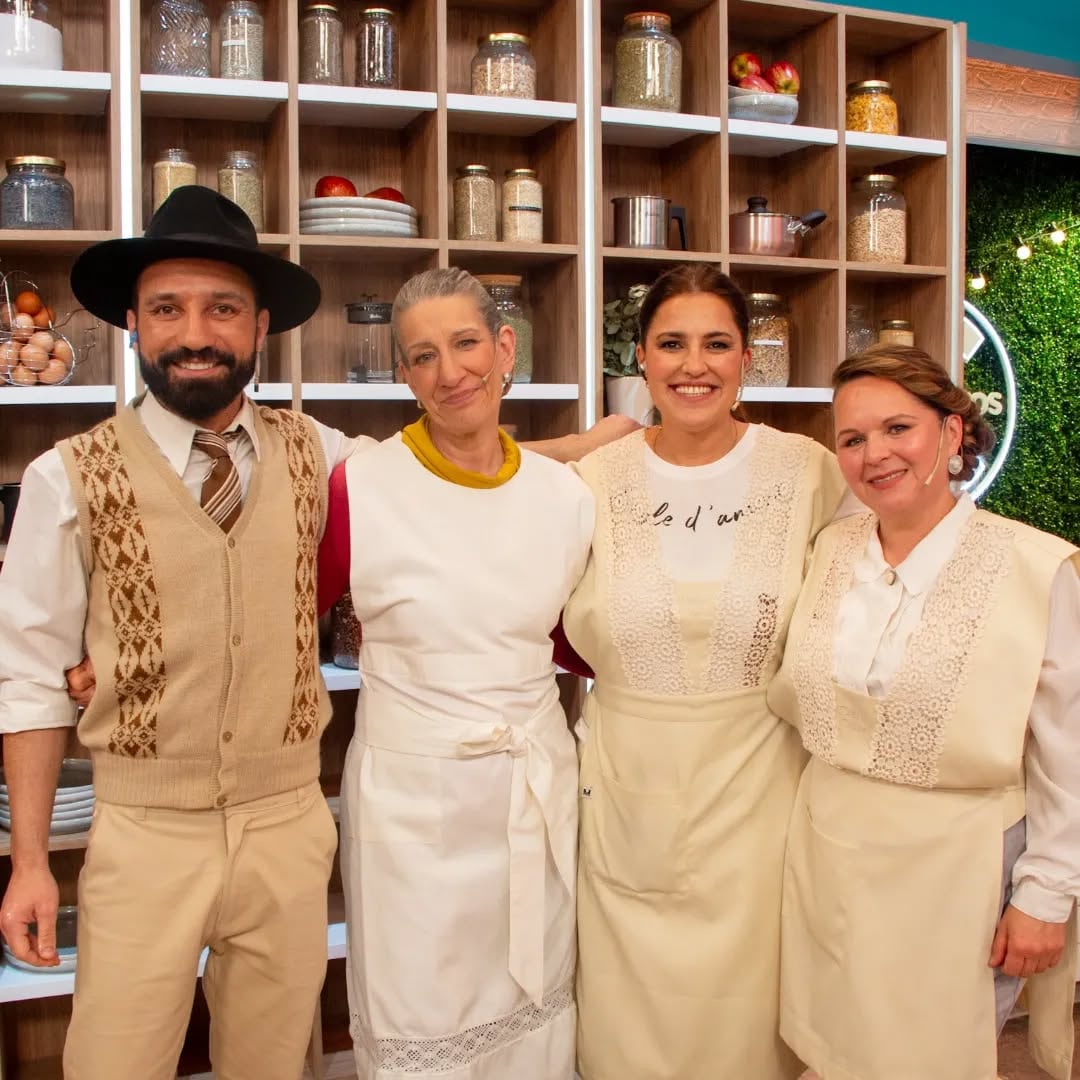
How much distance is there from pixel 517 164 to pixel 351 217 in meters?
0.65

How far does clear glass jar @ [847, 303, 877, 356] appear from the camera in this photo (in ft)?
11.5

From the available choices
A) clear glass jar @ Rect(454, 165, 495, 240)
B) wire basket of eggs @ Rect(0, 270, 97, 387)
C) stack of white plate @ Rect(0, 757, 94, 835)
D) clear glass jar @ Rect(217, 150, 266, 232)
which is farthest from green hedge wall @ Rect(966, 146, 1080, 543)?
stack of white plate @ Rect(0, 757, 94, 835)

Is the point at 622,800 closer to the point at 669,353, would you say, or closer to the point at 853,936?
the point at 853,936

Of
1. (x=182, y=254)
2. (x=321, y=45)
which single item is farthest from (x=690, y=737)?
(x=321, y=45)

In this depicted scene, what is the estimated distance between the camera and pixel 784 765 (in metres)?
1.94

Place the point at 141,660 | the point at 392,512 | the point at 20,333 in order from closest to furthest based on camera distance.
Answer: the point at 141,660, the point at 392,512, the point at 20,333

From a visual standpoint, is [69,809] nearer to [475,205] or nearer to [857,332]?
[475,205]

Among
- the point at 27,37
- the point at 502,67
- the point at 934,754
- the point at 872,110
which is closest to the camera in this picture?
the point at 934,754

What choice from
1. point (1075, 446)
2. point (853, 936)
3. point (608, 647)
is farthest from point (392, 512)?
point (1075, 446)

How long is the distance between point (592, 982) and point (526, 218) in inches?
73.1

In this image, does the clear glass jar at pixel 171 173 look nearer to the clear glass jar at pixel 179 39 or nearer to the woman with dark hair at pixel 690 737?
the clear glass jar at pixel 179 39

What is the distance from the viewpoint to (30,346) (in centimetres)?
264

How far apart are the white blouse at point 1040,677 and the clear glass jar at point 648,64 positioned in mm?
1737

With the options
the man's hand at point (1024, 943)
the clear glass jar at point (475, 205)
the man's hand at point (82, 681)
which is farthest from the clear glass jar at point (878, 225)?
the man's hand at point (82, 681)
